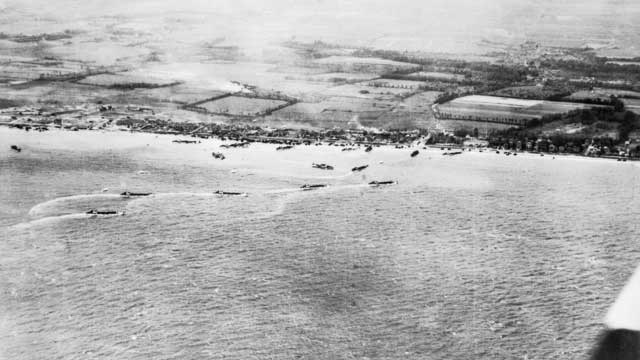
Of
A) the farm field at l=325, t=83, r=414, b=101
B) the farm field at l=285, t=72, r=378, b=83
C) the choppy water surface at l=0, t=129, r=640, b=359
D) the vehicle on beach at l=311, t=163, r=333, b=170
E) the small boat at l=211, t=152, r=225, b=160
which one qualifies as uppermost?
the farm field at l=285, t=72, r=378, b=83

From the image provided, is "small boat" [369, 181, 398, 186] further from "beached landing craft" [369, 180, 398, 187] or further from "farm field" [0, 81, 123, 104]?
"farm field" [0, 81, 123, 104]

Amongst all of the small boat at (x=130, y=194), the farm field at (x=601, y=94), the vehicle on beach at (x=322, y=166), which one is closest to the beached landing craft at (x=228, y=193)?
the small boat at (x=130, y=194)

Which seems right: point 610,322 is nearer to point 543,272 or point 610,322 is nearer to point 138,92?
point 543,272

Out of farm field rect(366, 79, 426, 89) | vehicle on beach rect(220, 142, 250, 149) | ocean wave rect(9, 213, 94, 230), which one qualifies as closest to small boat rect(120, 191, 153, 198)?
ocean wave rect(9, 213, 94, 230)

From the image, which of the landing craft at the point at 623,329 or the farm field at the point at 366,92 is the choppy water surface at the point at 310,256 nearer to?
the landing craft at the point at 623,329

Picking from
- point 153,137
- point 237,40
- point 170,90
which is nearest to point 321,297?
point 153,137

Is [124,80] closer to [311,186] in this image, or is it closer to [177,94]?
[177,94]

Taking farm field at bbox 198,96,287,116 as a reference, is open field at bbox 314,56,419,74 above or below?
above
